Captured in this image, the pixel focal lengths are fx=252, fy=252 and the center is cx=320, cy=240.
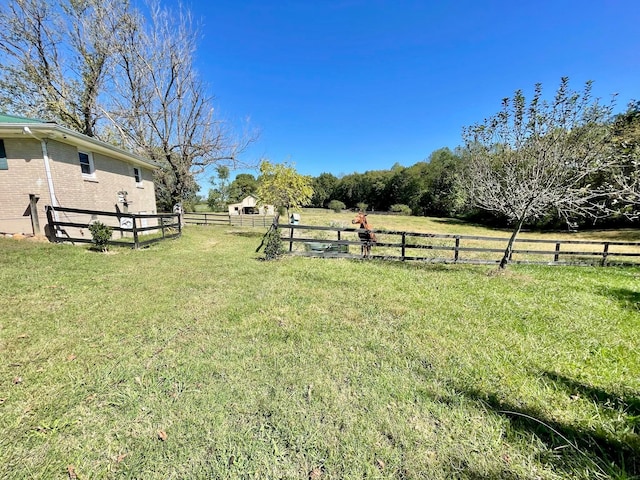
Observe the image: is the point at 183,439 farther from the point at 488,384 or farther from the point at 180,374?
the point at 488,384

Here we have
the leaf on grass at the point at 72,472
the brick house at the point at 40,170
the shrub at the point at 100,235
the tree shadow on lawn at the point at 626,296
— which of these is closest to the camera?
the leaf on grass at the point at 72,472

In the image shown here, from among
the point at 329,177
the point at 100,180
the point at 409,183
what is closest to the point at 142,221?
the point at 100,180

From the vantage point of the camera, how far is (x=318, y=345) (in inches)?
141

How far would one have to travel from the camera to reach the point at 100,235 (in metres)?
8.36

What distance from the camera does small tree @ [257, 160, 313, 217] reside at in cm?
1600

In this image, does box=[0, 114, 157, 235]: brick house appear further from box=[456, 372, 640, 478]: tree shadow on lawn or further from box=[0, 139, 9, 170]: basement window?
box=[456, 372, 640, 478]: tree shadow on lawn

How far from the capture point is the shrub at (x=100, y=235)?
8.38 meters

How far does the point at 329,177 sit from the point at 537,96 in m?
71.9

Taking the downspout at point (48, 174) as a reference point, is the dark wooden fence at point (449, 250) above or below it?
below

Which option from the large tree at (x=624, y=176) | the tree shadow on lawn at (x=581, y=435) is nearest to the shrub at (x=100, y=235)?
the tree shadow on lawn at (x=581, y=435)

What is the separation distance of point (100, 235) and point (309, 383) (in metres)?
9.23

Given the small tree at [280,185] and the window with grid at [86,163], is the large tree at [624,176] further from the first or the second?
the window with grid at [86,163]

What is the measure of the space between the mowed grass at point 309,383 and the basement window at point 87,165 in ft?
23.0

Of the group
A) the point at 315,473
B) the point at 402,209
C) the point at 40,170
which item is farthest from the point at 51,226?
the point at 402,209
